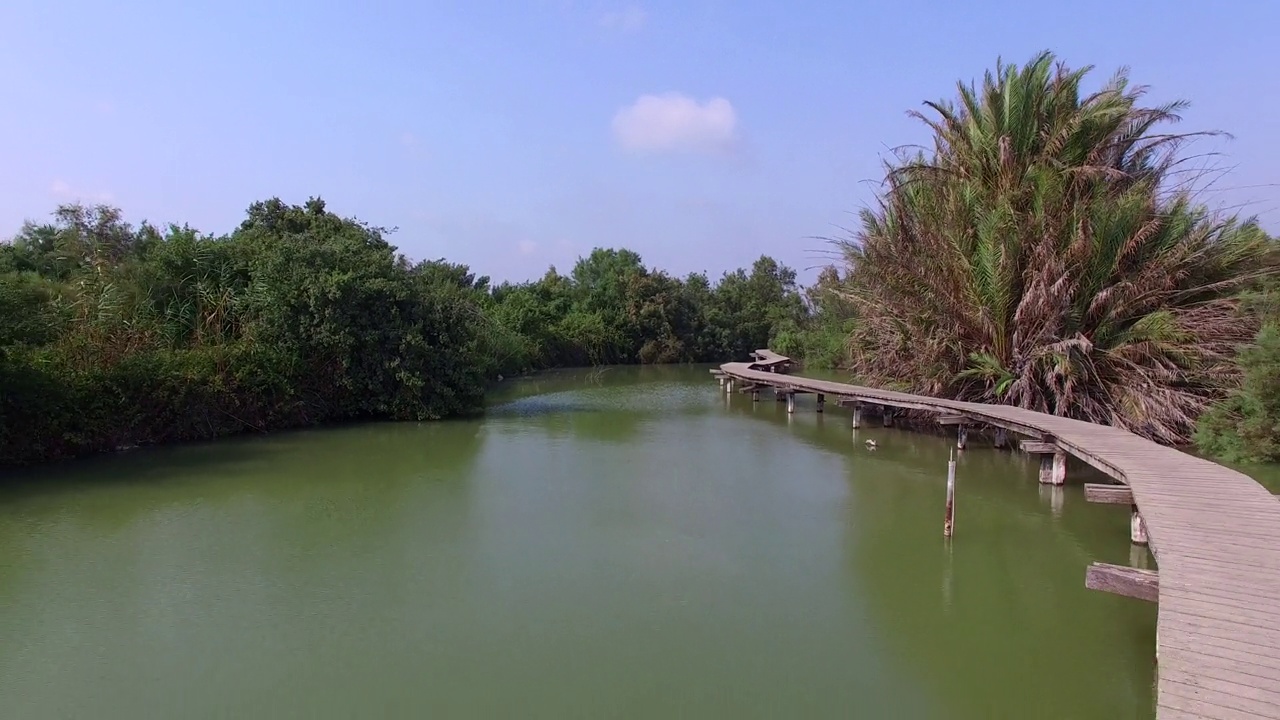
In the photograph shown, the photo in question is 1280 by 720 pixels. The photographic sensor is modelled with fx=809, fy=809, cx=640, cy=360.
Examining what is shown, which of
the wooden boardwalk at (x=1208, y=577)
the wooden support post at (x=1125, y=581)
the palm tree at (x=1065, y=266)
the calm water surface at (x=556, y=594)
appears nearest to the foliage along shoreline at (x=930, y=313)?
the palm tree at (x=1065, y=266)

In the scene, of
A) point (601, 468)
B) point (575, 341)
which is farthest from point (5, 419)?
point (575, 341)

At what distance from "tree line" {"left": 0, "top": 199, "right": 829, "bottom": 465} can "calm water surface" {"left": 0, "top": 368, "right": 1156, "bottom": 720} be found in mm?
1076

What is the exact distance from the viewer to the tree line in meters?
10.3

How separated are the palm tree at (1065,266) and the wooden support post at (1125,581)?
745cm

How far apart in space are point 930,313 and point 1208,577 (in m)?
9.37

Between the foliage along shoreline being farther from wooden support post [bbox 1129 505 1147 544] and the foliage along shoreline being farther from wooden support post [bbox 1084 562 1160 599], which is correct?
wooden support post [bbox 1084 562 1160 599]

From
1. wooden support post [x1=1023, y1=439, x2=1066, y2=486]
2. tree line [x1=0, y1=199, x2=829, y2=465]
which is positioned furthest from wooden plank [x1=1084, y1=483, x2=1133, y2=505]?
tree line [x1=0, y1=199, x2=829, y2=465]

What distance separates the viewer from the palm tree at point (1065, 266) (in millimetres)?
11359

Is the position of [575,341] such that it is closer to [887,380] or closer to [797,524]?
[887,380]

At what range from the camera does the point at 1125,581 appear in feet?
15.4

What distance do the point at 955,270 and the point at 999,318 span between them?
3.39 feet

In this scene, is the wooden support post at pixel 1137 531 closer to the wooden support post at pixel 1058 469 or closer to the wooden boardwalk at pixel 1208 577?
the wooden boardwalk at pixel 1208 577

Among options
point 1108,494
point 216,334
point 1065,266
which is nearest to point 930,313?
point 1065,266

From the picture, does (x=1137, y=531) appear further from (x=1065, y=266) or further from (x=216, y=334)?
(x=216, y=334)
